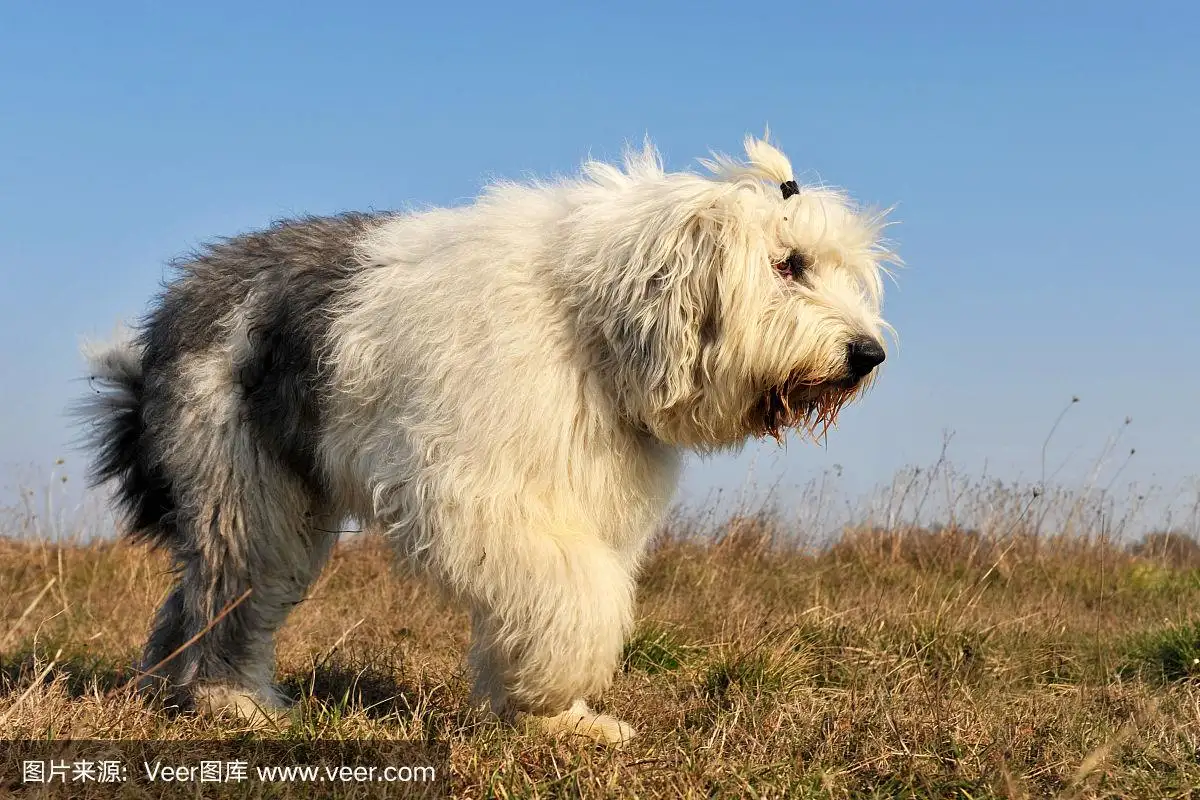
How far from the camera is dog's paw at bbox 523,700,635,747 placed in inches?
167

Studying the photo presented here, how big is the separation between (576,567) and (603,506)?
1.10 ft

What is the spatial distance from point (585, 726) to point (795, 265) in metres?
1.87

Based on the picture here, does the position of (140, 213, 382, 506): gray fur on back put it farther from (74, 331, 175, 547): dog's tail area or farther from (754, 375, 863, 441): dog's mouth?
(754, 375, 863, 441): dog's mouth

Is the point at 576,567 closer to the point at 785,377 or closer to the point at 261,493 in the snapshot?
the point at 785,377

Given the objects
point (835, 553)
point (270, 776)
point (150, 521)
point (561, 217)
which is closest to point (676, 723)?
point (270, 776)

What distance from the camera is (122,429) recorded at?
5297 mm

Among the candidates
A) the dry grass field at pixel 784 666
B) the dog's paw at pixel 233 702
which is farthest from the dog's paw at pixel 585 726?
the dog's paw at pixel 233 702

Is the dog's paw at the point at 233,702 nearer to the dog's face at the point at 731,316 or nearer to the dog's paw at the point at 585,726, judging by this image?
the dog's paw at the point at 585,726

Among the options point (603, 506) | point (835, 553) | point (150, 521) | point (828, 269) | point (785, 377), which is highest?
point (828, 269)

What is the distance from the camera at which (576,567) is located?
13.4 feet

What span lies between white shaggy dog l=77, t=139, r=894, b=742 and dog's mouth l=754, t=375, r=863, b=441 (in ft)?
0.05

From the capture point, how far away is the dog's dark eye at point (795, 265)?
173 inches

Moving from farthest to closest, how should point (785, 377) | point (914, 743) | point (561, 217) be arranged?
1. point (561, 217)
2. point (785, 377)
3. point (914, 743)

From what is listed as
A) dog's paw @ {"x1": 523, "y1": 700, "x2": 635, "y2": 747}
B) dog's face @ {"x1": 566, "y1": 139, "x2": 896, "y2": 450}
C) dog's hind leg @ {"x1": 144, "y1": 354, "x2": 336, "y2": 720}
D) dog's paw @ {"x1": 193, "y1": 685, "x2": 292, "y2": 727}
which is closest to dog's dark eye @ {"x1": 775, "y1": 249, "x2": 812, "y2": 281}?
dog's face @ {"x1": 566, "y1": 139, "x2": 896, "y2": 450}
